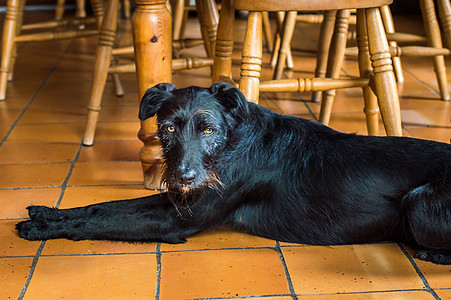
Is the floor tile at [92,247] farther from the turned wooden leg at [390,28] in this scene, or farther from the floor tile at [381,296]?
the turned wooden leg at [390,28]

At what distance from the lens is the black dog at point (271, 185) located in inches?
76.2

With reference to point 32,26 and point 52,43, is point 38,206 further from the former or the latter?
point 52,43

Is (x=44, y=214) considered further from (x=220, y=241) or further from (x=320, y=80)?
(x=320, y=80)

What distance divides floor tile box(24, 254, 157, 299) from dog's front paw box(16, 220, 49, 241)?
14 cm

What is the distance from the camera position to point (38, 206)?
229cm

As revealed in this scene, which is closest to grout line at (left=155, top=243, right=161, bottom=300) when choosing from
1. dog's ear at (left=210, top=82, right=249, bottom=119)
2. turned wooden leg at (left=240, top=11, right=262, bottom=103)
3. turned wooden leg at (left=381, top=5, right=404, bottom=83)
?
dog's ear at (left=210, top=82, right=249, bottom=119)

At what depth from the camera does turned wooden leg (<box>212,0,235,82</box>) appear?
2.56m

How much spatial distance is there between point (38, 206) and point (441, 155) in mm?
1631

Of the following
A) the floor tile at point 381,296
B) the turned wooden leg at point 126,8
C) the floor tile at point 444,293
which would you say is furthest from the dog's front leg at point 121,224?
the turned wooden leg at point 126,8

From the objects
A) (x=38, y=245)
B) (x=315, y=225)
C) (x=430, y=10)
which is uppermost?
(x=430, y=10)

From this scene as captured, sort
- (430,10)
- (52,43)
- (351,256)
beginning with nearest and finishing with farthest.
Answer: (351,256) < (430,10) < (52,43)

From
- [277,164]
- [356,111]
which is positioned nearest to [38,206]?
[277,164]

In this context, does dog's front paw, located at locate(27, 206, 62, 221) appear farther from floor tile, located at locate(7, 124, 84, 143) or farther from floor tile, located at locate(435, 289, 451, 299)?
floor tile, located at locate(435, 289, 451, 299)

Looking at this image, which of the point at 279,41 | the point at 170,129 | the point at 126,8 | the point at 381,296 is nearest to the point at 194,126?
the point at 170,129
